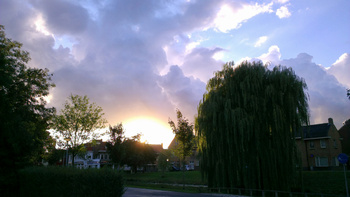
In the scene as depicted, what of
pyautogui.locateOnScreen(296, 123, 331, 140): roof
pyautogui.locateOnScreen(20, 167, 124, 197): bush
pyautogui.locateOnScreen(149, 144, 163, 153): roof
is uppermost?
pyautogui.locateOnScreen(296, 123, 331, 140): roof

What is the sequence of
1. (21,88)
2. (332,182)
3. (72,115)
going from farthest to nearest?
1. (72,115)
2. (332,182)
3. (21,88)

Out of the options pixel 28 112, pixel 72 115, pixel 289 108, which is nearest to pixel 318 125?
pixel 289 108

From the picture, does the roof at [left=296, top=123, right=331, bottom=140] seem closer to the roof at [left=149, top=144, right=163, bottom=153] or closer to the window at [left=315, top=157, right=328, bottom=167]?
the window at [left=315, top=157, right=328, bottom=167]

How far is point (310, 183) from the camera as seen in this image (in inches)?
1051

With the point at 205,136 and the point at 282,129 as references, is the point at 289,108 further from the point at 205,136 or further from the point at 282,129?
the point at 205,136

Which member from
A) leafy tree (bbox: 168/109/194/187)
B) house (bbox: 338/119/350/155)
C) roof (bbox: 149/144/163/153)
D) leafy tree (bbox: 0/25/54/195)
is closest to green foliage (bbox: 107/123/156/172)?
leafy tree (bbox: 168/109/194/187)

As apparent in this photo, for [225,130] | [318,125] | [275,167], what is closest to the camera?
[275,167]

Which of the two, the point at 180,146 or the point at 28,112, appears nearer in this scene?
the point at 28,112

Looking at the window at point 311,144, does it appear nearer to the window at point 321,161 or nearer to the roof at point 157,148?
the window at point 321,161

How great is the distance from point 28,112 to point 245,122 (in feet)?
55.5

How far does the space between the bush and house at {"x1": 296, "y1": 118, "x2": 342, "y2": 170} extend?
38299 millimetres

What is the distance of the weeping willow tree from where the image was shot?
21.3 meters

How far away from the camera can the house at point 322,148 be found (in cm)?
4124

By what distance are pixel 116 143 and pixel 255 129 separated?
36289 mm
